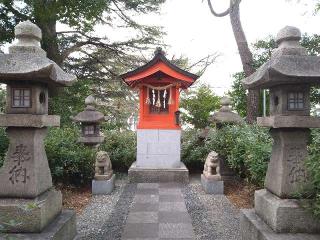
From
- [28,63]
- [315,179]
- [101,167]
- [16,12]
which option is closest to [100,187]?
[101,167]

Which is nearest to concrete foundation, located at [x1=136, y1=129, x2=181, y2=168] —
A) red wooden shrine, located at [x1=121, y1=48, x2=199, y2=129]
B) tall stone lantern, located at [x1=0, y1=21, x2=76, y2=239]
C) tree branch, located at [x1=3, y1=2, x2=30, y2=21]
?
red wooden shrine, located at [x1=121, y1=48, x2=199, y2=129]

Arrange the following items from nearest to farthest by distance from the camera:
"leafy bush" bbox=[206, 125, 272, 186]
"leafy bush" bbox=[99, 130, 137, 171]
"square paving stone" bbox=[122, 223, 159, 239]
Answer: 1. "square paving stone" bbox=[122, 223, 159, 239]
2. "leafy bush" bbox=[206, 125, 272, 186]
3. "leafy bush" bbox=[99, 130, 137, 171]

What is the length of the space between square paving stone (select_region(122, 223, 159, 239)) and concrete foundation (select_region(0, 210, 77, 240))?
2.75ft

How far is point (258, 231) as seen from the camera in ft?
14.0

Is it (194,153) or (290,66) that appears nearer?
(290,66)

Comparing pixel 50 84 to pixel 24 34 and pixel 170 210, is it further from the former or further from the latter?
pixel 170 210

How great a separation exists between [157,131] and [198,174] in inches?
91.8

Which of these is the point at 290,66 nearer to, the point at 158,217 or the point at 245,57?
the point at 158,217

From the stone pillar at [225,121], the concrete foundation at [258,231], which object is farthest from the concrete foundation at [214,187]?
the concrete foundation at [258,231]

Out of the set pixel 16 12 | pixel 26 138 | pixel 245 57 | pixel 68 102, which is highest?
pixel 16 12

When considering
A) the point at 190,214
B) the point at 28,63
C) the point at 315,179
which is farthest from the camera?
the point at 190,214

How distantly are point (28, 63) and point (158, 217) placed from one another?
12.3 ft

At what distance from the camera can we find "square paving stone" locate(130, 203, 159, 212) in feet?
23.0

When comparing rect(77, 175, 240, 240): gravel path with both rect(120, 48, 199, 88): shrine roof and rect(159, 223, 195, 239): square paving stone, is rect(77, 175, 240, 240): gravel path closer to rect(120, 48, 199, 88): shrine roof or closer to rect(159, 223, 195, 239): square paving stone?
rect(159, 223, 195, 239): square paving stone
